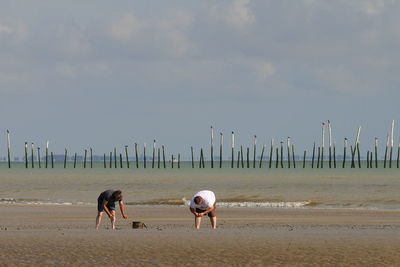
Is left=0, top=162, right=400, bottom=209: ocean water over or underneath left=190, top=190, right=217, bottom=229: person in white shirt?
underneath

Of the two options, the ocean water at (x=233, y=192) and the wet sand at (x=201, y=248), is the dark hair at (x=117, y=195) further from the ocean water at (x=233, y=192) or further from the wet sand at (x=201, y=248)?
the ocean water at (x=233, y=192)

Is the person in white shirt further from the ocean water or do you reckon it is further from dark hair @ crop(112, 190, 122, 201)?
the ocean water

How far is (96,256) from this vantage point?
57.8 feet

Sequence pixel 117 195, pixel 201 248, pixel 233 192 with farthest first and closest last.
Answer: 1. pixel 233 192
2. pixel 117 195
3. pixel 201 248

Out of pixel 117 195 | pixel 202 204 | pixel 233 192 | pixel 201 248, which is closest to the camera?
pixel 201 248

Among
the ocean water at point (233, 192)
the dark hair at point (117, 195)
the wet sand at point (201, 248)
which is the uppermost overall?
the dark hair at point (117, 195)

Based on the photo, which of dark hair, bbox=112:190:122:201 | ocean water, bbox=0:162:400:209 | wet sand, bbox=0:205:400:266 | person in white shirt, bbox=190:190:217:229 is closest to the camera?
wet sand, bbox=0:205:400:266

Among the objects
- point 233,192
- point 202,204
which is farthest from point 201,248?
point 233,192

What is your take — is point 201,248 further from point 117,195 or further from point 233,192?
point 233,192

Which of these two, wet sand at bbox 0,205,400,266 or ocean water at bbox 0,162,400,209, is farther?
ocean water at bbox 0,162,400,209

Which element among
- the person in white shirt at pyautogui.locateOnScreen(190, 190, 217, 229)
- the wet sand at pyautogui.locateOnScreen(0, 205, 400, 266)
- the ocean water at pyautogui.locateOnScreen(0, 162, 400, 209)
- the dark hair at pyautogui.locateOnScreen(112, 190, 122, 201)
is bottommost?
the ocean water at pyautogui.locateOnScreen(0, 162, 400, 209)

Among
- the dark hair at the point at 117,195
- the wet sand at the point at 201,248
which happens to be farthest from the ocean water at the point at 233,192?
the wet sand at the point at 201,248

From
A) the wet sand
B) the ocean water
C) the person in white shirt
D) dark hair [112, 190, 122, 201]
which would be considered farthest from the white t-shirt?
the ocean water

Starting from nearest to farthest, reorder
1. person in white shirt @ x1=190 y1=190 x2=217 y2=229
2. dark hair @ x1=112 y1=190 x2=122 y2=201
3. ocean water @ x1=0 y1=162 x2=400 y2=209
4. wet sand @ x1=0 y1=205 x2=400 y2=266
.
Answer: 1. wet sand @ x1=0 y1=205 x2=400 y2=266
2. person in white shirt @ x1=190 y1=190 x2=217 y2=229
3. dark hair @ x1=112 y1=190 x2=122 y2=201
4. ocean water @ x1=0 y1=162 x2=400 y2=209
